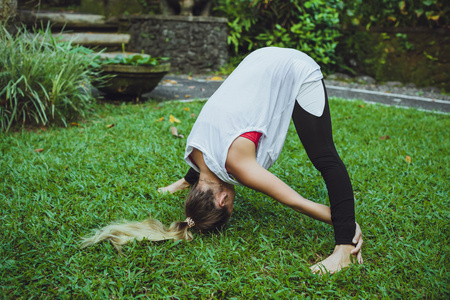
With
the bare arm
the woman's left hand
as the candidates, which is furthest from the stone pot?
the woman's left hand

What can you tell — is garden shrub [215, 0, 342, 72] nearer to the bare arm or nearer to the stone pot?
the stone pot

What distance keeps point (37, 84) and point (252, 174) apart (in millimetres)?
3056

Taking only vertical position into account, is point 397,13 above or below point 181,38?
above

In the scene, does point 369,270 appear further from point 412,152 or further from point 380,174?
point 412,152

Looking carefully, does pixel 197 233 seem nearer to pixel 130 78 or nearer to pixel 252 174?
pixel 252 174

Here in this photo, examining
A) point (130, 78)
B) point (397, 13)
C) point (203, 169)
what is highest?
point (397, 13)

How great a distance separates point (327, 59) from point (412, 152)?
388 cm

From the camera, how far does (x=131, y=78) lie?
4766 millimetres

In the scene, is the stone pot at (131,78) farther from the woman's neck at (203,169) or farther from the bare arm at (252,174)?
the bare arm at (252,174)

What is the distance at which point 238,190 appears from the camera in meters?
2.82

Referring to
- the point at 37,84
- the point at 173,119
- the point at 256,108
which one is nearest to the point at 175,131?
the point at 173,119

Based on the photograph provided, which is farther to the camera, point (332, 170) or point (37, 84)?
point (37, 84)

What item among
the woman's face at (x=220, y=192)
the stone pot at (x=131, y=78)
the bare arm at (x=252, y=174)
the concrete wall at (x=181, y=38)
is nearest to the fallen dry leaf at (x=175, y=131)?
the stone pot at (x=131, y=78)

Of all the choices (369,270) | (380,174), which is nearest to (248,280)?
(369,270)
